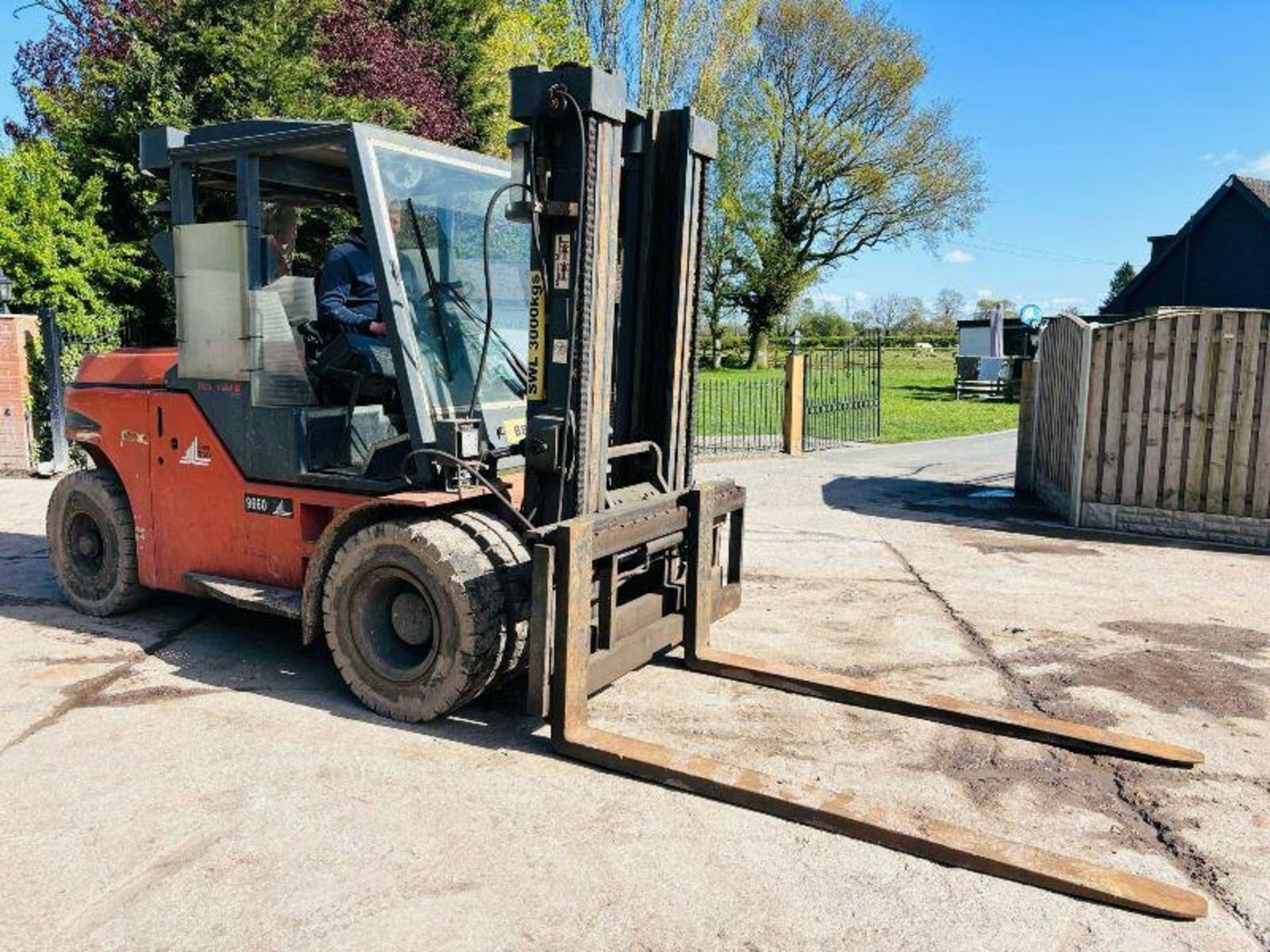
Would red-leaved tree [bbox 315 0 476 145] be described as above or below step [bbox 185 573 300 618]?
above

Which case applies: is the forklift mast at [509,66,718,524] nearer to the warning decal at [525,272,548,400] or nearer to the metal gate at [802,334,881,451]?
the warning decal at [525,272,548,400]

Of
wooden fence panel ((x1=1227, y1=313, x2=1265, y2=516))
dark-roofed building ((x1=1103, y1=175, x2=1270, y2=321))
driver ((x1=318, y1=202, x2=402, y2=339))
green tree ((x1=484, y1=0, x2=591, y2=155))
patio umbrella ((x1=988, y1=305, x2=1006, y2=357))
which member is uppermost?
green tree ((x1=484, y1=0, x2=591, y2=155))

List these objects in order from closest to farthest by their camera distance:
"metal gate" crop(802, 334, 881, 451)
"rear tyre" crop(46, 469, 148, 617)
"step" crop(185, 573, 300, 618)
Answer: "step" crop(185, 573, 300, 618), "rear tyre" crop(46, 469, 148, 617), "metal gate" crop(802, 334, 881, 451)

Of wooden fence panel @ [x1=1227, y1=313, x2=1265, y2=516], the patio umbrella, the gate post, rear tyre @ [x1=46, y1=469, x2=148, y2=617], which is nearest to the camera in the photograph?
rear tyre @ [x1=46, y1=469, x2=148, y2=617]

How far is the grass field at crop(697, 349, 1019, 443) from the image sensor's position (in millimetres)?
20031

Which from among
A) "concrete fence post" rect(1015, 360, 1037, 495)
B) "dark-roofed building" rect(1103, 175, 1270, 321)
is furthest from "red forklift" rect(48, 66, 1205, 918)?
"dark-roofed building" rect(1103, 175, 1270, 321)

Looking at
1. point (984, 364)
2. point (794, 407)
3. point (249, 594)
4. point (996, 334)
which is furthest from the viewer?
point (996, 334)

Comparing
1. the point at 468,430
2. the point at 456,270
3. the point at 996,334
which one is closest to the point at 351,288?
the point at 456,270

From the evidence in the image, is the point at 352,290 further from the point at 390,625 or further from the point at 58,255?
the point at 58,255

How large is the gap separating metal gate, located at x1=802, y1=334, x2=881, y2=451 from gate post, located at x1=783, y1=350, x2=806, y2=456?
67 centimetres

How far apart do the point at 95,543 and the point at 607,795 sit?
4.35m

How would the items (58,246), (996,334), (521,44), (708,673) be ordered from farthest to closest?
(996,334)
(521,44)
(58,246)
(708,673)

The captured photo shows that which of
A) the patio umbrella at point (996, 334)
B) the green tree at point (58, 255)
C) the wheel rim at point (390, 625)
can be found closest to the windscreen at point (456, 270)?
the wheel rim at point (390, 625)

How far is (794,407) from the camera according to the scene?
56.6 feet
